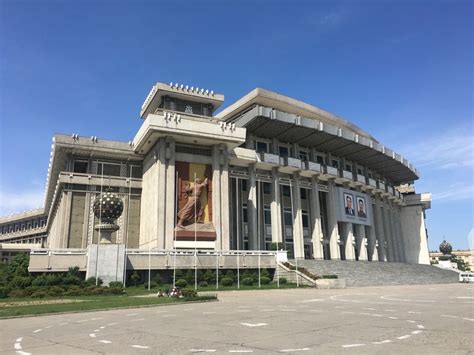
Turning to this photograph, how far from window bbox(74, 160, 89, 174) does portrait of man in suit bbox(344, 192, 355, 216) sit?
42271mm

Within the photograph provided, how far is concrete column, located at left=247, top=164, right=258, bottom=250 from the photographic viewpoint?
55531 mm

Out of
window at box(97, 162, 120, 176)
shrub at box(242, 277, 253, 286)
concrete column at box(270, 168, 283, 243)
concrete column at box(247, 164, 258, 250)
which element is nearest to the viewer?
shrub at box(242, 277, 253, 286)

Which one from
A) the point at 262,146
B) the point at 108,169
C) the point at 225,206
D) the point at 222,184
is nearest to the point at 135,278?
the point at 225,206

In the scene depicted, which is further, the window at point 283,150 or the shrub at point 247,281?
the window at point 283,150

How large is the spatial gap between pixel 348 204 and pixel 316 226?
29.0 ft

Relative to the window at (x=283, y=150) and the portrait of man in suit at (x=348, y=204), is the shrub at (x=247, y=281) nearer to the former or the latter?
the window at (x=283, y=150)

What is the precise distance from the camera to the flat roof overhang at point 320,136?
188 feet

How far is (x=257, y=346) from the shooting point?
9656mm

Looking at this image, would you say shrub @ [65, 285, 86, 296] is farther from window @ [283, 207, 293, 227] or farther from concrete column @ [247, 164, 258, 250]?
window @ [283, 207, 293, 227]

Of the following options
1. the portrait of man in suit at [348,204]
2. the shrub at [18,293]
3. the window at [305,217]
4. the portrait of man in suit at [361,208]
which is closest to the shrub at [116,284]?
the shrub at [18,293]

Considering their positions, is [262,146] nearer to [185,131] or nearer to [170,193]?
[185,131]

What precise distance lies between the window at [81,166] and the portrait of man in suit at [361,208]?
46.3 meters

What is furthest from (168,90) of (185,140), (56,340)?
(56,340)

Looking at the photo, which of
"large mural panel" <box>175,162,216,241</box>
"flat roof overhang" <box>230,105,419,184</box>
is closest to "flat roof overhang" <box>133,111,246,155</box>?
"large mural panel" <box>175,162,216,241</box>
